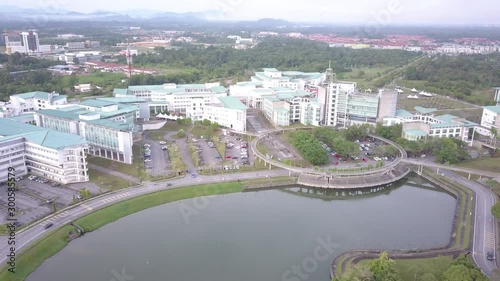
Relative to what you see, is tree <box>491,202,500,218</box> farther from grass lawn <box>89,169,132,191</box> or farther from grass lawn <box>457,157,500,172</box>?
grass lawn <box>89,169,132,191</box>

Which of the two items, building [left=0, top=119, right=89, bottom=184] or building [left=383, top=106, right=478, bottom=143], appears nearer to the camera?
building [left=0, top=119, right=89, bottom=184]

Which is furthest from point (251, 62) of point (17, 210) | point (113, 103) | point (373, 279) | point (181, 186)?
point (373, 279)

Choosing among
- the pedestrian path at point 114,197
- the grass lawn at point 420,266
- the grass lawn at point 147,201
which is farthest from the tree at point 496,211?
the pedestrian path at point 114,197

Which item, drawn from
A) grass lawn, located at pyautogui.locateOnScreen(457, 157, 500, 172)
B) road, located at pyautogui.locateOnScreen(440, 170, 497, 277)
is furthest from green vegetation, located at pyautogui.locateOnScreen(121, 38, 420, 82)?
road, located at pyautogui.locateOnScreen(440, 170, 497, 277)

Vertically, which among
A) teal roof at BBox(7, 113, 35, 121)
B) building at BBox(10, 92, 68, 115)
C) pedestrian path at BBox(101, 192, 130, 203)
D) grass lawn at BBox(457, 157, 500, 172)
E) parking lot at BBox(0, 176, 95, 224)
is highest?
building at BBox(10, 92, 68, 115)

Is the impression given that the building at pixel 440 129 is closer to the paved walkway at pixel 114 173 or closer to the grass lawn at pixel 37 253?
the paved walkway at pixel 114 173

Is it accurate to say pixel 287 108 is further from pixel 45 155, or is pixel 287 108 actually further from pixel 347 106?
pixel 45 155
